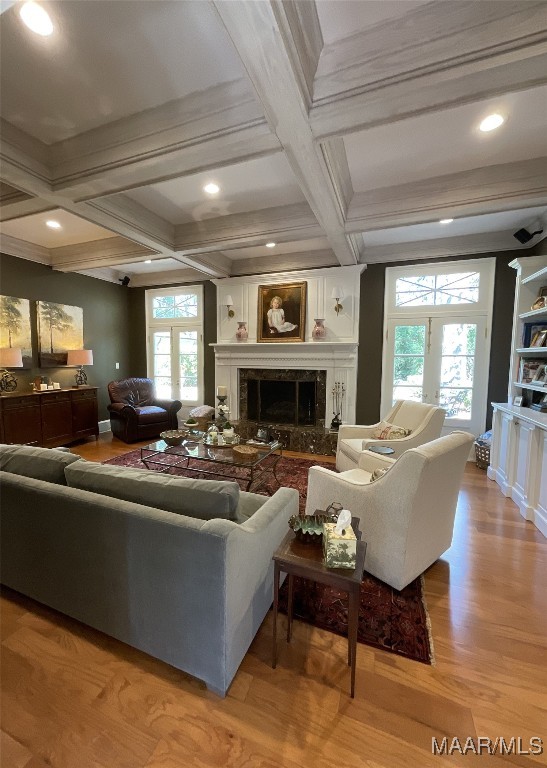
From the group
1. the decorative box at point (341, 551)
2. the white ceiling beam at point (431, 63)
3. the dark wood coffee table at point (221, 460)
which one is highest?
the white ceiling beam at point (431, 63)

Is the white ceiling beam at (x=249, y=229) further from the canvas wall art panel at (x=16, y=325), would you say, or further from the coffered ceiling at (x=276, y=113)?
the canvas wall art panel at (x=16, y=325)

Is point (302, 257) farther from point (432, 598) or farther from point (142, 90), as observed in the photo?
point (432, 598)

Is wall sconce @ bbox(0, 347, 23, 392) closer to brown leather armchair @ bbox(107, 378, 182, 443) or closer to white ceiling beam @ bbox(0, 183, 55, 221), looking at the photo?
brown leather armchair @ bbox(107, 378, 182, 443)

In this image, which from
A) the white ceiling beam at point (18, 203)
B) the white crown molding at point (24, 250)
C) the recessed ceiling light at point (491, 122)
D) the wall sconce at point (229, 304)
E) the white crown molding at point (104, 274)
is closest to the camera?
the recessed ceiling light at point (491, 122)

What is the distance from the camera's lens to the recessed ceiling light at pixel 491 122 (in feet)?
6.44

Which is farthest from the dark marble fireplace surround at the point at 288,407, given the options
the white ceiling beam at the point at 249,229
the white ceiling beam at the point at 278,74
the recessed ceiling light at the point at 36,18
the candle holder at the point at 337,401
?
the recessed ceiling light at the point at 36,18

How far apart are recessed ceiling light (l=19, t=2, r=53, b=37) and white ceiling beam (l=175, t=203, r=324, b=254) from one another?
81.8 inches

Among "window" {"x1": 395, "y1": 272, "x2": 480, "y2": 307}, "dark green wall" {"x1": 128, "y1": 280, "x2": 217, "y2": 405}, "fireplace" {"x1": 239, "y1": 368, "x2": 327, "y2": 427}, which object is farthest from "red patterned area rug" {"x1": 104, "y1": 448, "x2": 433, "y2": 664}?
"dark green wall" {"x1": 128, "y1": 280, "x2": 217, "y2": 405}

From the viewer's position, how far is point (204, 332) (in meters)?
5.69

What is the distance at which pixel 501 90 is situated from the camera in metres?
1.54

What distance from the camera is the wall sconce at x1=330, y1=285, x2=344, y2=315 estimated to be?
14.7 ft

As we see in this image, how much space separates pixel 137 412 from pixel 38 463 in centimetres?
317

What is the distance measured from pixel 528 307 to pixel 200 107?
355 cm

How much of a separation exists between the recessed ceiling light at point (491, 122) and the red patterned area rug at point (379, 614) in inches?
108
